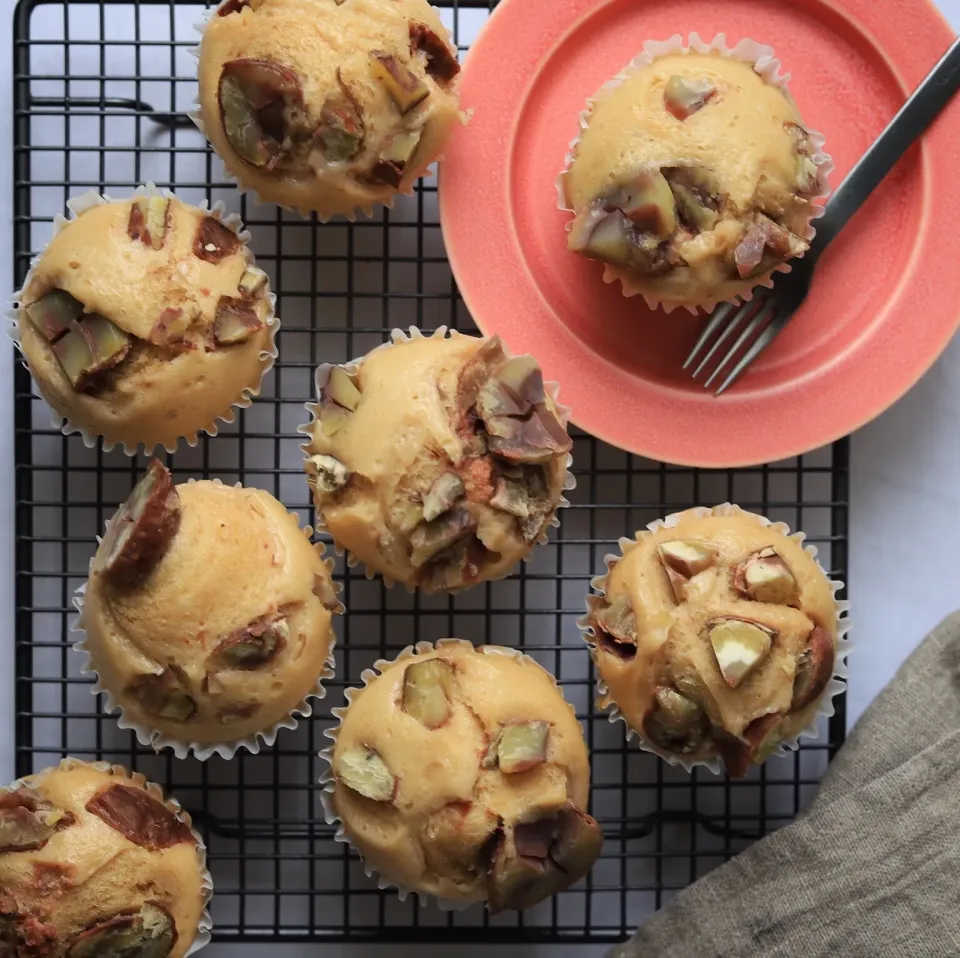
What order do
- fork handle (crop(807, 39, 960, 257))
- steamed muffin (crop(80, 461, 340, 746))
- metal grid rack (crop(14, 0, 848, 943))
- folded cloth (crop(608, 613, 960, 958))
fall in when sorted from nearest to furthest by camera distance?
steamed muffin (crop(80, 461, 340, 746))
folded cloth (crop(608, 613, 960, 958))
fork handle (crop(807, 39, 960, 257))
metal grid rack (crop(14, 0, 848, 943))

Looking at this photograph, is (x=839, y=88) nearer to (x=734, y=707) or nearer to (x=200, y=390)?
(x=734, y=707)

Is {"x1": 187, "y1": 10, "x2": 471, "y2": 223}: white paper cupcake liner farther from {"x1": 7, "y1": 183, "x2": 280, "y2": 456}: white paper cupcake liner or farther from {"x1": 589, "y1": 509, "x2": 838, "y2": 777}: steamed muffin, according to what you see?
{"x1": 589, "y1": 509, "x2": 838, "y2": 777}: steamed muffin

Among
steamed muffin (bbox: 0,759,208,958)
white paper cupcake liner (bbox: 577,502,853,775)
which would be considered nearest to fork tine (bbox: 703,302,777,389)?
white paper cupcake liner (bbox: 577,502,853,775)

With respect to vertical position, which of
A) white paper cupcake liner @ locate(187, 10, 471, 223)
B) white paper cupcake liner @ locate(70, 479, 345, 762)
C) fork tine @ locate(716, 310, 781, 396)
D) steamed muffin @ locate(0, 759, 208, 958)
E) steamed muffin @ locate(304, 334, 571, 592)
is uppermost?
white paper cupcake liner @ locate(187, 10, 471, 223)

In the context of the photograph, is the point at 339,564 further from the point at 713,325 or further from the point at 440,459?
the point at 713,325

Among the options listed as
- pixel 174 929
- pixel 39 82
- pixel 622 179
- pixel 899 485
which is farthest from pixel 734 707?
pixel 39 82

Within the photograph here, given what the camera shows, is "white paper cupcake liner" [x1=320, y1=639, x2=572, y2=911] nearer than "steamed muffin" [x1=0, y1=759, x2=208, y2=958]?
No
